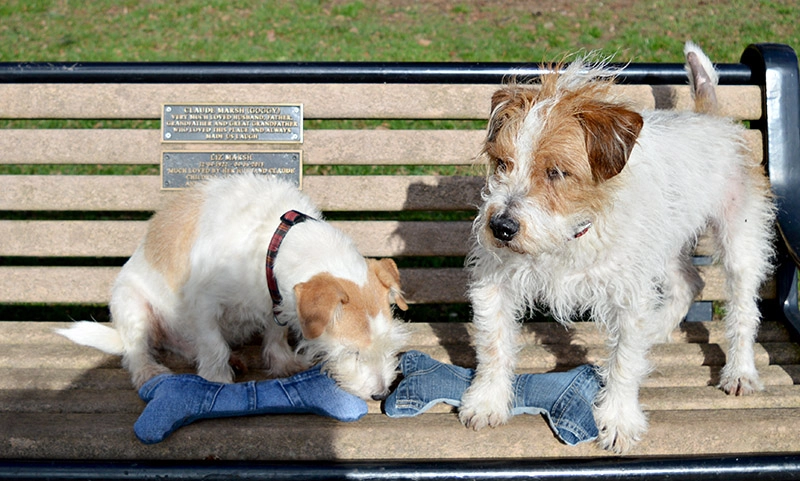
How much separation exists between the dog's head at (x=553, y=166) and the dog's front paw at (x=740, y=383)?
1.25 metres

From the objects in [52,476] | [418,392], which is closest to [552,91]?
[418,392]

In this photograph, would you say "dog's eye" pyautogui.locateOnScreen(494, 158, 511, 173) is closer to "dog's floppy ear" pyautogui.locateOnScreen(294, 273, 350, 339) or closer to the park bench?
"dog's floppy ear" pyautogui.locateOnScreen(294, 273, 350, 339)

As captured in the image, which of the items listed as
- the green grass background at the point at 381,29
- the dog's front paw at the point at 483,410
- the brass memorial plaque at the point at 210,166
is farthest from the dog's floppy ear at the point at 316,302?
the green grass background at the point at 381,29

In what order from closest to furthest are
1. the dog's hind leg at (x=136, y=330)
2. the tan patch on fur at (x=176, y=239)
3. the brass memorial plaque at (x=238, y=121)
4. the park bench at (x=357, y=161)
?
1. the dog's hind leg at (x=136, y=330)
2. the tan patch on fur at (x=176, y=239)
3. the park bench at (x=357, y=161)
4. the brass memorial plaque at (x=238, y=121)

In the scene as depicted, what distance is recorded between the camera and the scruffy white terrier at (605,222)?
2.69 metres

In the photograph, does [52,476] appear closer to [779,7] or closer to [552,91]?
[552,91]

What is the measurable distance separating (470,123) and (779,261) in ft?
11.3

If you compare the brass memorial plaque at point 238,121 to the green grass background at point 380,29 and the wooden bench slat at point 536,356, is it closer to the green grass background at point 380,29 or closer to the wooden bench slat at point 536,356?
the wooden bench slat at point 536,356

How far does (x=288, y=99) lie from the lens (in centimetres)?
416

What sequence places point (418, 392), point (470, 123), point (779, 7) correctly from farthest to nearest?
1. point (779, 7)
2. point (470, 123)
3. point (418, 392)

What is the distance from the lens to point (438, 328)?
401cm

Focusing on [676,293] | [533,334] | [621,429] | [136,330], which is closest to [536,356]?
[533,334]

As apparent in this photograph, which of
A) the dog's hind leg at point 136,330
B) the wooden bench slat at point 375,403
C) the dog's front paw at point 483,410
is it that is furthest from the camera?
the dog's hind leg at point 136,330

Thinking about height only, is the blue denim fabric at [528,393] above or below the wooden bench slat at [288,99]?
below
